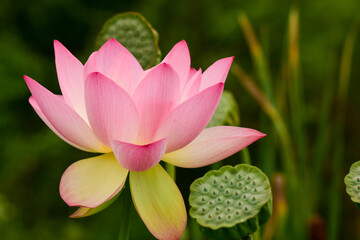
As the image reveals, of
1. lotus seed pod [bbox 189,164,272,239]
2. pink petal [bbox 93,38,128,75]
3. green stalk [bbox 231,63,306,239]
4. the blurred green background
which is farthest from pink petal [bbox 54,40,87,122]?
the blurred green background

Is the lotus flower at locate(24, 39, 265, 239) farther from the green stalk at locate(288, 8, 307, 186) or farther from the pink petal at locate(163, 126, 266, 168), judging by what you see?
the green stalk at locate(288, 8, 307, 186)

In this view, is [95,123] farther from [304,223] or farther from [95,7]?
[95,7]

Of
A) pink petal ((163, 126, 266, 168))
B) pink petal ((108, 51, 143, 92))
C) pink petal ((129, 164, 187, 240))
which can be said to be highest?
pink petal ((108, 51, 143, 92))

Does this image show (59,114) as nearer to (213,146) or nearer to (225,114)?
(213,146)

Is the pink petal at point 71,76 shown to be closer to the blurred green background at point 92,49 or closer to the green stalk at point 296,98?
the green stalk at point 296,98

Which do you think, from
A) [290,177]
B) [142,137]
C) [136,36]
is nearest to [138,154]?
[142,137]

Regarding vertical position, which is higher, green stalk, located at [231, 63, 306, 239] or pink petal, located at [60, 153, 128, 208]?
pink petal, located at [60, 153, 128, 208]

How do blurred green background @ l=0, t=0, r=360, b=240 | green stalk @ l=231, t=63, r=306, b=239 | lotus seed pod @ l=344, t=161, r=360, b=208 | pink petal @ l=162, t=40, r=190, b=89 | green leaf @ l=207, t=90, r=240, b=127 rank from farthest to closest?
1. blurred green background @ l=0, t=0, r=360, b=240
2. green stalk @ l=231, t=63, r=306, b=239
3. green leaf @ l=207, t=90, r=240, b=127
4. pink petal @ l=162, t=40, r=190, b=89
5. lotus seed pod @ l=344, t=161, r=360, b=208
